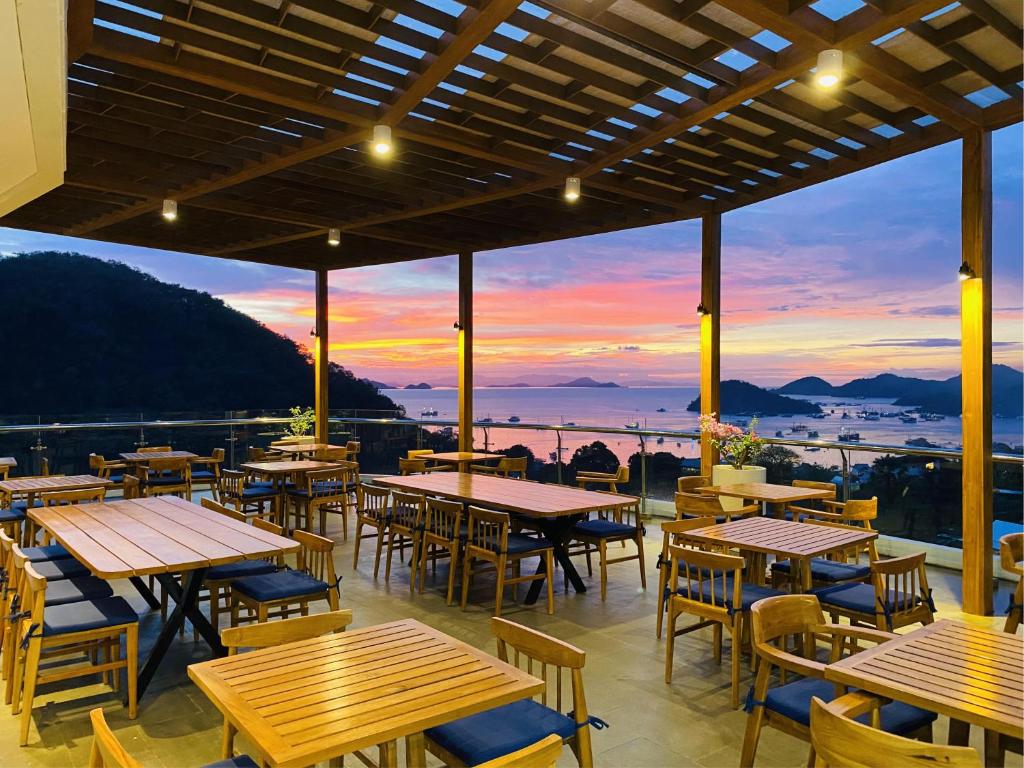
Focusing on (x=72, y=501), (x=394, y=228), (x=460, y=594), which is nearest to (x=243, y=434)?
(x=394, y=228)

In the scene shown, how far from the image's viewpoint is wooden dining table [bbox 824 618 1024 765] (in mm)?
1940

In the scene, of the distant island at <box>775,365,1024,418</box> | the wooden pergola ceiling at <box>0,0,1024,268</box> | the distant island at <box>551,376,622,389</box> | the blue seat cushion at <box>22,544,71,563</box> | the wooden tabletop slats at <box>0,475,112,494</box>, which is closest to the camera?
the wooden pergola ceiling at <box>0,0,1024,268</box>

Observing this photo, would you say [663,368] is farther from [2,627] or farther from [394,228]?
[2,627]

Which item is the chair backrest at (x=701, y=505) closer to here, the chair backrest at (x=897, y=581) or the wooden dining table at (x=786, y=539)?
the wooden dining table at (x=786, y=539)

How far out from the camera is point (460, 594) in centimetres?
554

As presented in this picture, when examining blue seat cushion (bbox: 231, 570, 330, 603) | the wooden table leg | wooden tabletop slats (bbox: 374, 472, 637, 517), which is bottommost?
blue seat cushion (bbox: 231, 570, 330, 603)

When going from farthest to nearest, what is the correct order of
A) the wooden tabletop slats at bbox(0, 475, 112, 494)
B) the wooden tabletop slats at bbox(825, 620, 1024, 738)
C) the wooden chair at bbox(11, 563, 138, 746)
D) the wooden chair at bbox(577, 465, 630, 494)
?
the wooden chair at bbox(577, 465, 630, 494) → the wooden tabletop slats at bbox(0, 475, 112, 494) → the wooden chair at bbox(11, 563, 138, 746) → the wooden tabletop slats at bbox(825, 620, 1024, 738)

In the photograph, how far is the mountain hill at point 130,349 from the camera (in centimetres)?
1841

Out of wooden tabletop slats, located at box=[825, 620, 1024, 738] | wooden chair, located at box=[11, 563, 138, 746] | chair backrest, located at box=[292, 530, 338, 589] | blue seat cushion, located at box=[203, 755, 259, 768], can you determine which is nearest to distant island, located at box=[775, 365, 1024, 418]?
wooden tabletop slats, located at box=[825, 620, 1024, 738]

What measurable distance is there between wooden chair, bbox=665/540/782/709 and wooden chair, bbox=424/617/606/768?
4.75 feet

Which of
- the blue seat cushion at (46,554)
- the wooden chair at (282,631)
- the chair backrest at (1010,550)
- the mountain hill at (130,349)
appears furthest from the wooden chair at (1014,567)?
the mountain hill at (130,349)

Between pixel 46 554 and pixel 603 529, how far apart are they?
388 centimetres

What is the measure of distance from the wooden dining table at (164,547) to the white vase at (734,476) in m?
4.56

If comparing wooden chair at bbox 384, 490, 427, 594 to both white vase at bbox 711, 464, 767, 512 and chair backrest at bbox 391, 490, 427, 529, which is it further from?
white vase at bbox 711, 464, 767, 512
